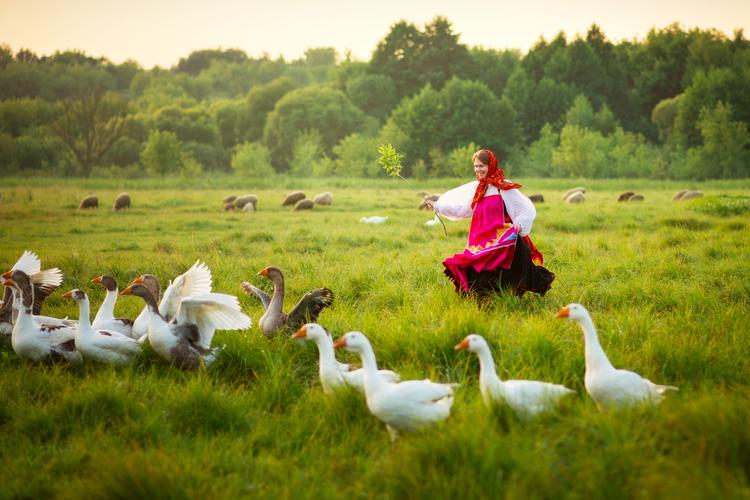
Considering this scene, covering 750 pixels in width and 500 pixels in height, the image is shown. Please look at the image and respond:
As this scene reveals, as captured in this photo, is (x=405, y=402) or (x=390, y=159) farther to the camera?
(x=390, y=159)

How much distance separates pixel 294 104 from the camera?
59.8 m

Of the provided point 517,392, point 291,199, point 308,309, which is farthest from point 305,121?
point 517,392

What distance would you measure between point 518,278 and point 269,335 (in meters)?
2.83

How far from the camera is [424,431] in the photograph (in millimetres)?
3889

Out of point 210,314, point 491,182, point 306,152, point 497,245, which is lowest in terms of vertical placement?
point 210,314

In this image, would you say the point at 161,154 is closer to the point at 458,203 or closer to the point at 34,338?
the point at 458,203

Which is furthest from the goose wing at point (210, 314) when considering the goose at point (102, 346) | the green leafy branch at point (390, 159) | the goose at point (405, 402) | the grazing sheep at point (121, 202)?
the grazing sheep at point (121, 202)

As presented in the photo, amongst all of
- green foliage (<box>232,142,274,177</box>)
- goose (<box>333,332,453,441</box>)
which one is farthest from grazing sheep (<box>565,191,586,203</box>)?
green foliage (<box>232,142,274,177</box>)

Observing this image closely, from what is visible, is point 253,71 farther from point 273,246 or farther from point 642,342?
point 642,342

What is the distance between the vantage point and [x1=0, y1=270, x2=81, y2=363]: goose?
18.4 ft

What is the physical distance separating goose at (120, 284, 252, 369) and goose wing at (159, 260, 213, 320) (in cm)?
28

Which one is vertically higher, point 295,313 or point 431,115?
point 431,115

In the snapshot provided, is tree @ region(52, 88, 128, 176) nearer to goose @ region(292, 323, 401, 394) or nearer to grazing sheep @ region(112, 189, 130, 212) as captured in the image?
grazing sheep @ region(112, 189, 130, 212)

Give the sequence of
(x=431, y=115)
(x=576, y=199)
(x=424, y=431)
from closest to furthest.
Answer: (x=424, y=431) < (x=576, y=199) < (x=431, y=115)
